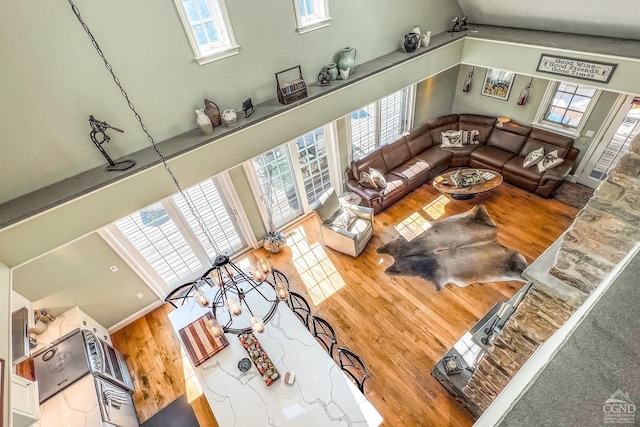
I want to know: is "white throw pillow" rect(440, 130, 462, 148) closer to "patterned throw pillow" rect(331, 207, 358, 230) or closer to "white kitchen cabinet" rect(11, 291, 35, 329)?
"patterned throw pillow" rect(331, 207, 358, 230)

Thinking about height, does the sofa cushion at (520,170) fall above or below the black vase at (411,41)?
below

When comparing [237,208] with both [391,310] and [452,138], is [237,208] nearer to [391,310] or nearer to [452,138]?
[391,310]

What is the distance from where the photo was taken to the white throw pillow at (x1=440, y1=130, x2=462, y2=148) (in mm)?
6918

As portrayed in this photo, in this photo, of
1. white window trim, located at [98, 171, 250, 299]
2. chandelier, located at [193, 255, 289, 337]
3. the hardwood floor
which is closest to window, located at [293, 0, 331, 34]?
white window trim, located at [98, 171, 250, 299]

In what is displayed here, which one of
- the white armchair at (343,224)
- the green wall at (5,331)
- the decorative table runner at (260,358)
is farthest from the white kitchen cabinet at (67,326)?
the white armchair at (343,224)

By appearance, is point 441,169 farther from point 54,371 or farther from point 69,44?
point 54,371

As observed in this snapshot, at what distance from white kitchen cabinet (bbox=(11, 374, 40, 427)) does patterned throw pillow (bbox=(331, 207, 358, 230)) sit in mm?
4145

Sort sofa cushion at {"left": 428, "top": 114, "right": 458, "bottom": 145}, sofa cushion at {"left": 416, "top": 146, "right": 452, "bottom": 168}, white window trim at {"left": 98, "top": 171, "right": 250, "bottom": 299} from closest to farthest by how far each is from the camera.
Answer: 1. white window trim at {"left": 98, "top": 171, "right": 250, "bottom": 299}
2. sofa cushion at {"left": 416, "top": 146, "right": 452, "bottom": 168}
3. sofa cushion at {"left": 428, "top": 114, "right": 458, "bottom": 145}

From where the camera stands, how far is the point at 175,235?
15.3 feet

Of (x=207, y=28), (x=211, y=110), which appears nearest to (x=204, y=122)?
(x=211, y=110)

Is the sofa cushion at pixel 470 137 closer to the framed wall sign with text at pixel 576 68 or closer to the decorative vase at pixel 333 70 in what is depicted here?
the framed wall sign with text at pixel 576 68

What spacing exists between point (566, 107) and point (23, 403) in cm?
876

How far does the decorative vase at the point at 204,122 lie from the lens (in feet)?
11.7

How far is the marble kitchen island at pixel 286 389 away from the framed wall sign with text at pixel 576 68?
18.1 ft
